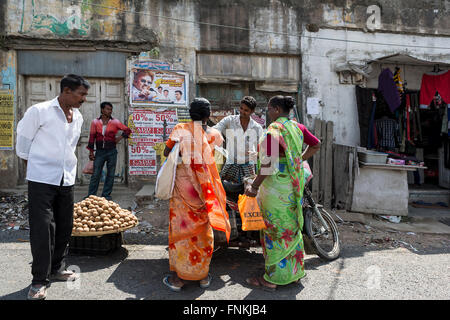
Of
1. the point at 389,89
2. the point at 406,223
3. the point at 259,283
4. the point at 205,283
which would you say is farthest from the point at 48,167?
the point at 389,89

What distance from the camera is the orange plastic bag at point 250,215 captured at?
139 inches

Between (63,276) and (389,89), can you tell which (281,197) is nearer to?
(63,276)

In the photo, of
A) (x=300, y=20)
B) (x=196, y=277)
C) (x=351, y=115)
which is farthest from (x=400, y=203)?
(x=196, y=277)

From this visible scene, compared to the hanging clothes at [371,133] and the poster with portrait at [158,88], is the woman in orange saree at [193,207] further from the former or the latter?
the hanging clothes at [371,133]

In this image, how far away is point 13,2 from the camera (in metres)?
7.08

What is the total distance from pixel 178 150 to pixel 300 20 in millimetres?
5928

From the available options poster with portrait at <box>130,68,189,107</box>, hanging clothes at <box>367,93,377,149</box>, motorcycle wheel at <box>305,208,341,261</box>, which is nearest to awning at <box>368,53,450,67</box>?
hanging clothes at <box>367,93,377,149</box>

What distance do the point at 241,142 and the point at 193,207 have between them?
60.1 inches

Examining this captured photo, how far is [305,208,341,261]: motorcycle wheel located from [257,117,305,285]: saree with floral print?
737 millimetres

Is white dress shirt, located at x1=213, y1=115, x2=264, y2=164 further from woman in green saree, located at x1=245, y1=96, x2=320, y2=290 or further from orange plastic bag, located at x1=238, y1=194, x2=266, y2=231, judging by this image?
woman in green saree, located at x1=245, y1=96, x2=320, y2=290

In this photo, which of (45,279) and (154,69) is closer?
(45,279)

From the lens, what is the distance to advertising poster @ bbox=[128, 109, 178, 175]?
7.36m

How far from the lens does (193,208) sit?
3.35m
